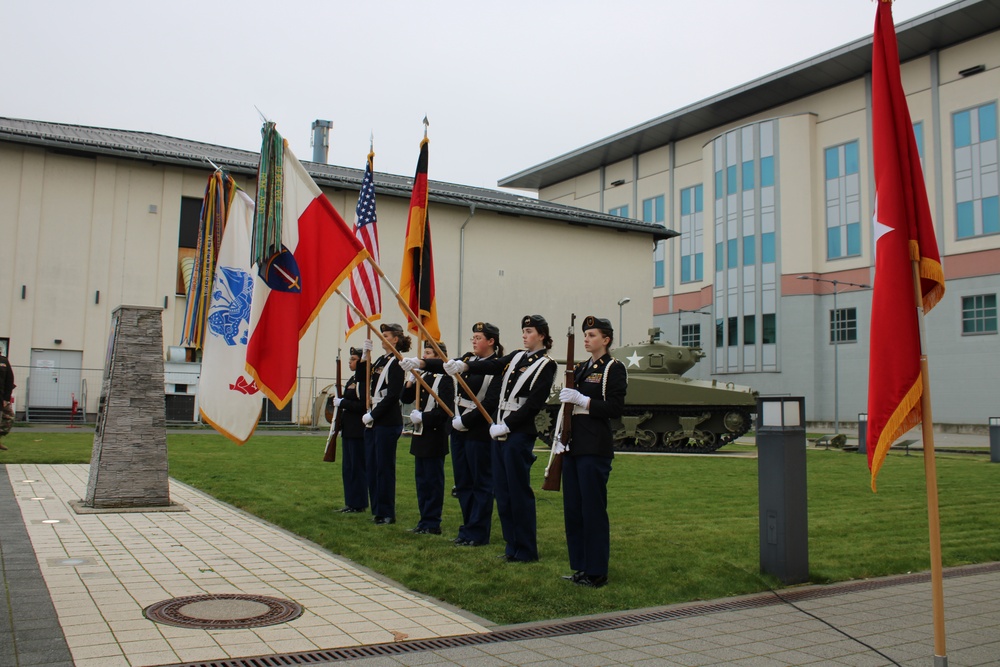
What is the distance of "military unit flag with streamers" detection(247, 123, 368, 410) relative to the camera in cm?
667

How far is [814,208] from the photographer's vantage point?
41562mm

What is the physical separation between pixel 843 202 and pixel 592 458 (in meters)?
37.5

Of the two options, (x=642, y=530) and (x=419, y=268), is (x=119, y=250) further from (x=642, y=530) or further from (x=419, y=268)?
(x=642, y=530)

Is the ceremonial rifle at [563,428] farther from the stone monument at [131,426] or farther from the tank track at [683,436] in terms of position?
the tank track at [683,436]

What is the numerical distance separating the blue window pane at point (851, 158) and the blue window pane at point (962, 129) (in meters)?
4.52

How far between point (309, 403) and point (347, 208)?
23.0 feet

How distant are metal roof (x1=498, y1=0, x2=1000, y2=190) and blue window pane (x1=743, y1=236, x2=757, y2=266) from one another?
6.32 meters

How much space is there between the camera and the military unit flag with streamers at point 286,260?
6668 millimetres

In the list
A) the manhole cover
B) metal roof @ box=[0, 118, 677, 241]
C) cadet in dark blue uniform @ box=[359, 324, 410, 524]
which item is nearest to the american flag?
cadet in dark blue uniform @ box=[359, 324, 410, 524]

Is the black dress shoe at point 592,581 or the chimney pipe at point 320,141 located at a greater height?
the chimney pipe at point 320,141

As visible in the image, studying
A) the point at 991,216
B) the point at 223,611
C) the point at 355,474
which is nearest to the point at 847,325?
the point at 991,216

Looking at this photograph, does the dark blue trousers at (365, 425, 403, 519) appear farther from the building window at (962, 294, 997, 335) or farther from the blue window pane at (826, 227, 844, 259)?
the blue window pane at (826, 227, 844, 259)

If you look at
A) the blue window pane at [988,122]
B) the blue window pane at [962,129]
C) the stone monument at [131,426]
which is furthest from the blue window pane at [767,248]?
the stone monument at [131,426]

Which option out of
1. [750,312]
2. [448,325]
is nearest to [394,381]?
[448,325]
